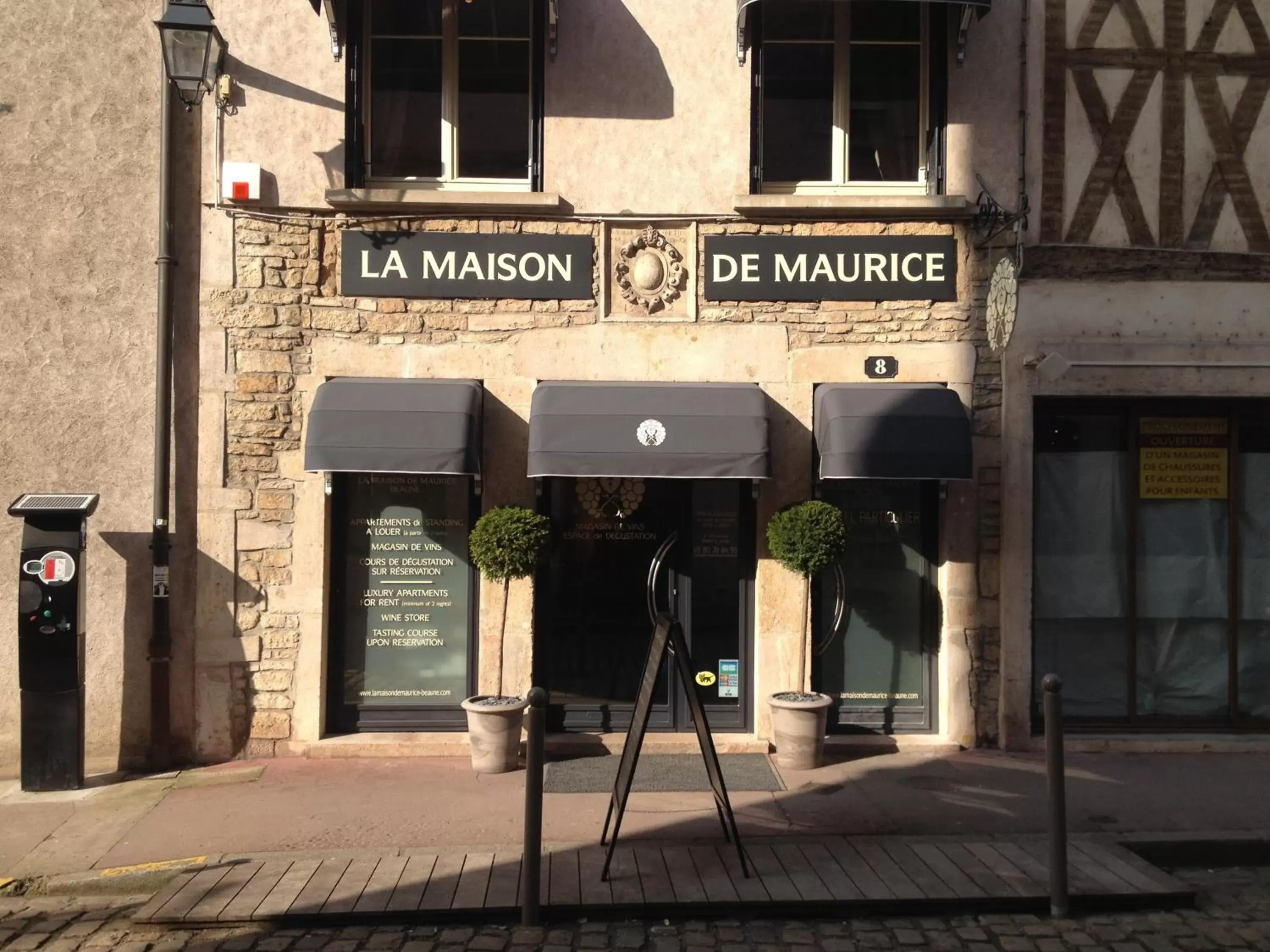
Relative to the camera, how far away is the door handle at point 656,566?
26.6 ft

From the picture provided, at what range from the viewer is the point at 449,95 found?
8.24 m

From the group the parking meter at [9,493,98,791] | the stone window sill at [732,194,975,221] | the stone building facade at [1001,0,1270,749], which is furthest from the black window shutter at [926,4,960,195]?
the parking meter at [9,493,98,791]

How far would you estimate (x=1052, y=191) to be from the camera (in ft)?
26.2

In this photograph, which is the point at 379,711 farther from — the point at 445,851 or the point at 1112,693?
the point at 1112,693

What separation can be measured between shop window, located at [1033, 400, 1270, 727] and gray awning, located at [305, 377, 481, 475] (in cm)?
436

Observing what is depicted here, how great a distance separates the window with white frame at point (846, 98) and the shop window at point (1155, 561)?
2319 millimetres

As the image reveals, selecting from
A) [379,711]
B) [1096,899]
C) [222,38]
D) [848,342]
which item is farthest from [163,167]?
[1096,899]

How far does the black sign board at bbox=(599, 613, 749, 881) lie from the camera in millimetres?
5559

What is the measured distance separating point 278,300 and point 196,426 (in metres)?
1.08

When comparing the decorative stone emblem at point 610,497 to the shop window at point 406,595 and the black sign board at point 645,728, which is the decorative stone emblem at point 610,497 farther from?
the black sign board at point 645,728

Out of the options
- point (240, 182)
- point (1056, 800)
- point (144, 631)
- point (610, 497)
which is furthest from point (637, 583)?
point (240, 182)

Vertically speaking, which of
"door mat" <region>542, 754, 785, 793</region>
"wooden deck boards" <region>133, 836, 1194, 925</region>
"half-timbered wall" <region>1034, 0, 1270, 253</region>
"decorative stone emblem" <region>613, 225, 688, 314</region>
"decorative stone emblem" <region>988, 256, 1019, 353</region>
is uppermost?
"half-timbered wall" <region>1034, 0, 1270, 253</region>

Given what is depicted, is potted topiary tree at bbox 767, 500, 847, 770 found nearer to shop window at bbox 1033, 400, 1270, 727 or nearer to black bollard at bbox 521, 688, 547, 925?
shop window at bbox 1033, 400, 1270, 727

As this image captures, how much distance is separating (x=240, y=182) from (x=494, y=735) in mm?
4282
